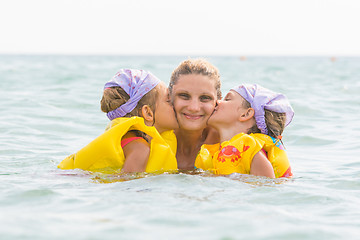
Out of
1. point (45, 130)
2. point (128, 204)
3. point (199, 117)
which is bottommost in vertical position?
point (45, 130)

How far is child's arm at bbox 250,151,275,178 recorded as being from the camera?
16.1 ft

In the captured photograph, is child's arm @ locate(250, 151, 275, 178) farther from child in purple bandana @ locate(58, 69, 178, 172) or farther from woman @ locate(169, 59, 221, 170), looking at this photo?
child in purple bandana @ locate(58, 69, 178, 172)

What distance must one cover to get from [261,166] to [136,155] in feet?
3.84

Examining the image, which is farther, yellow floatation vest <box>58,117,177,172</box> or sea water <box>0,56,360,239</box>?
yellow floatation vest <box>58,117,177,172</box>

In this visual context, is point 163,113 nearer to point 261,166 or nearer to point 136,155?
point 136,155

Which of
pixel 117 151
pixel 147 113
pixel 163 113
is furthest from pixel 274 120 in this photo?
pixel 117 151

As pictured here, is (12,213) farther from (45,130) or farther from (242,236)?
(45,130)

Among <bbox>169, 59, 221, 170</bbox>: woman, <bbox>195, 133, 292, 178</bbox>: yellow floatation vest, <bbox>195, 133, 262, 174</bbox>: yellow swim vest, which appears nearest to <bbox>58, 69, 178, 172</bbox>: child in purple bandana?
<bbox>169, 59, 221, 170</bbox>: woman

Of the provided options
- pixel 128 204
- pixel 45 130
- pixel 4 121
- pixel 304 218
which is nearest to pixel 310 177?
pixel 304 218

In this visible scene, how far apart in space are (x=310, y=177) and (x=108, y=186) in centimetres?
237

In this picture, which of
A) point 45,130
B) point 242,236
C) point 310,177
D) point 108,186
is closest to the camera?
point 242,236

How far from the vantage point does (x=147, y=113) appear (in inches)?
210

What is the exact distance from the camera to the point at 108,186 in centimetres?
461

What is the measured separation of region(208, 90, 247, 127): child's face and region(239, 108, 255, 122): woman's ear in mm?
22
